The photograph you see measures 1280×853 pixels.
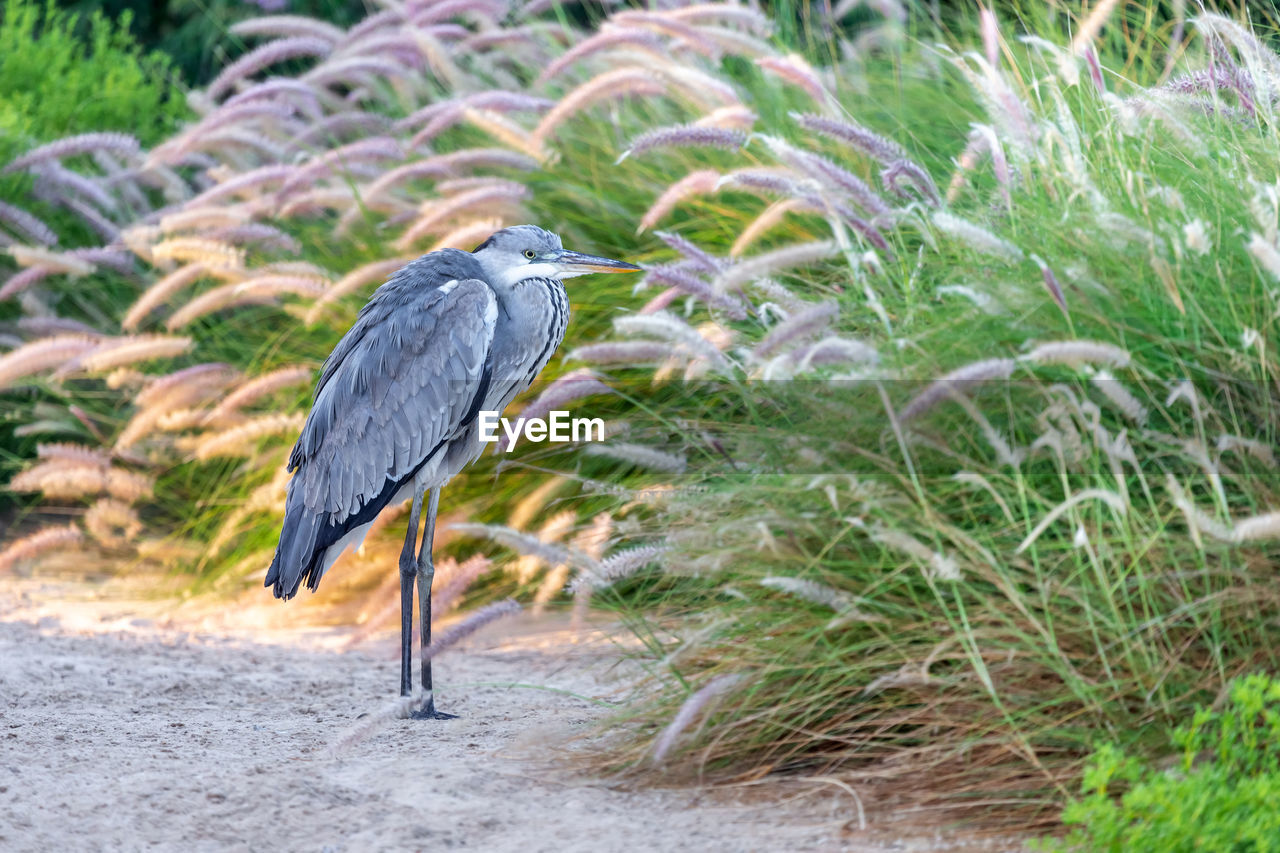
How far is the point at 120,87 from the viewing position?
24.5 feet

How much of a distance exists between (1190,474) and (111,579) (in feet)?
14.8

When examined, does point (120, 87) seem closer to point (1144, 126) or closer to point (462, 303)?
point (462, 303)

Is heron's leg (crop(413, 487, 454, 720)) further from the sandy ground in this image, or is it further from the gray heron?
the sandy ground

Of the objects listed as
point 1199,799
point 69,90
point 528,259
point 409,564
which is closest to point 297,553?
point 409,564

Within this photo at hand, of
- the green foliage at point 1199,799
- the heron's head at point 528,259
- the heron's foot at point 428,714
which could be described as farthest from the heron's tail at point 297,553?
the green foliage at point 1199,799

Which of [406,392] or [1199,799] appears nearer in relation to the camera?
[1199,799]

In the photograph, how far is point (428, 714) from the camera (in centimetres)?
385

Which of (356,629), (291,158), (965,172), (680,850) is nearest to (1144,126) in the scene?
(965,172)

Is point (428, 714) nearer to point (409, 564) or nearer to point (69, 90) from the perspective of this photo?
point (409, 564)

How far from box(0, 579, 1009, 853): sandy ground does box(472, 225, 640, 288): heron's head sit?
3.69ft

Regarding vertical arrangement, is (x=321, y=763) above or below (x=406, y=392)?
below

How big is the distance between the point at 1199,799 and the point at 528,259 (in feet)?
8.13

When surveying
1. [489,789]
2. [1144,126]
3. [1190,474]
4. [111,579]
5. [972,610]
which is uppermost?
[1144,126]

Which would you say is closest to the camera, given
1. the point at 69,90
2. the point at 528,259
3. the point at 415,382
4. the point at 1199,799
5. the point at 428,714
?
the point at 1199,799
